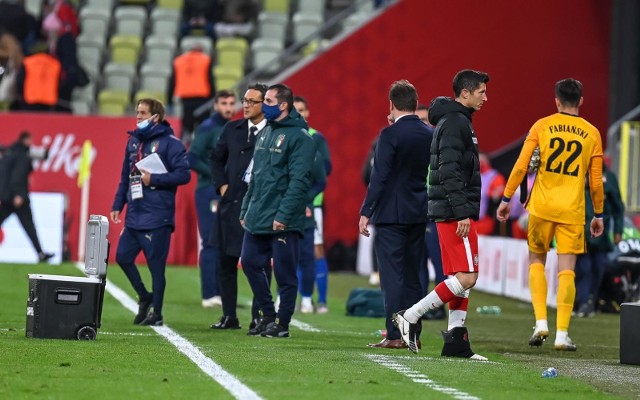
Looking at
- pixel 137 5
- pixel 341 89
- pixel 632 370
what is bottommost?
pixel 632 370

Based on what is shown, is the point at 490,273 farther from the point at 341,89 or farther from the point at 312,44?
the point at 312,44

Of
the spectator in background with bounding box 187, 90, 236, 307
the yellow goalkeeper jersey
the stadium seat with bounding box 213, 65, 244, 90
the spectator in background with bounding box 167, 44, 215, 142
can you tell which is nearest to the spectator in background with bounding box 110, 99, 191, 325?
the spectator in background with bounding box 187, 90, 236, 307

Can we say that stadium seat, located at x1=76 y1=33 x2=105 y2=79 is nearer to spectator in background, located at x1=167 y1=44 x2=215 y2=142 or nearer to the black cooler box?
spectator in background, located at x1=167 y1=44 x2=215 y2=142

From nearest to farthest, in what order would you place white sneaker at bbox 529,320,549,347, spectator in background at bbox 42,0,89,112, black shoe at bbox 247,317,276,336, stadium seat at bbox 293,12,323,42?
white sneaker at bbox 529,320,549,347
black shoe at bbox 247,317,276,336
spectator in background at bbox 42,0,89,112
stadium seat at bbox 293,12,323,42

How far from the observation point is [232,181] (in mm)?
13164

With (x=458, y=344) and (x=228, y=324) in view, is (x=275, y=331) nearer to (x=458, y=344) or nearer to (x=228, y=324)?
(x=228, y=324)

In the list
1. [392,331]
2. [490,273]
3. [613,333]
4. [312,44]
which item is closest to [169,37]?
[312,44]

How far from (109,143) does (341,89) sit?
13.0 feet

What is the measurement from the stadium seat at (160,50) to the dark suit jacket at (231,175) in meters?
15.6

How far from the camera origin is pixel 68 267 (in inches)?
858

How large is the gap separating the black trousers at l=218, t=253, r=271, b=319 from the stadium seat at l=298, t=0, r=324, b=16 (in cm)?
1640

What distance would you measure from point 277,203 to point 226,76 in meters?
15.5

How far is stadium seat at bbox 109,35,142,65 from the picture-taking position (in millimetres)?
28797

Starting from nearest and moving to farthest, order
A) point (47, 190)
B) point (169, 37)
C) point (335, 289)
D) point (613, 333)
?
point (613, 333), point (335, 289), point (47, 190), point (169, 37)
